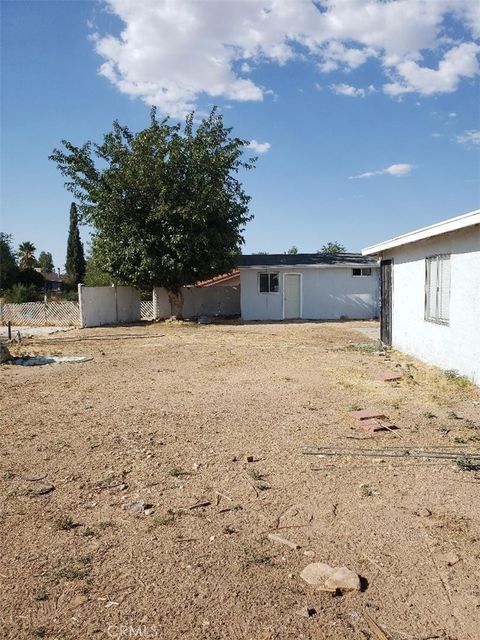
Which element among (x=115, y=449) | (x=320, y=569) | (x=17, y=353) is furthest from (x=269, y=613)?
(x=17, y=353)

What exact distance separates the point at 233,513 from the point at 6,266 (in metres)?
40.9

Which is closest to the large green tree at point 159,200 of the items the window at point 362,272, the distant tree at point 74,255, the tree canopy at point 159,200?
the tree canopy at point 159,200

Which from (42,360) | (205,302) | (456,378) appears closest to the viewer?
(456,378)

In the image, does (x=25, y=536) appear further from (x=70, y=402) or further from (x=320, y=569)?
(x=70, y=402)

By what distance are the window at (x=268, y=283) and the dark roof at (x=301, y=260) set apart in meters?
0.58

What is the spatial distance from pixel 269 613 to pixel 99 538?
4.28ft

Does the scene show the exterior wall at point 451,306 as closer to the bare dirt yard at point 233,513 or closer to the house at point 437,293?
the house at point 437,293

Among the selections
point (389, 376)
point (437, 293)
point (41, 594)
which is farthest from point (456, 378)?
point (41, 594)

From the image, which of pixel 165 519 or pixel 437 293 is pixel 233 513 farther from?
pixel 437 293

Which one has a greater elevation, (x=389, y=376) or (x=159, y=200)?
(x=159, y=200)

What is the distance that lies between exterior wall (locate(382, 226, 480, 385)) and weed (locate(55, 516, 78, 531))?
20.6 feet

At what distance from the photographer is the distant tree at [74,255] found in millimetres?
54062

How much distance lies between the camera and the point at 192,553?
305 cm

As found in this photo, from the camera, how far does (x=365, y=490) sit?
12.9 ft
